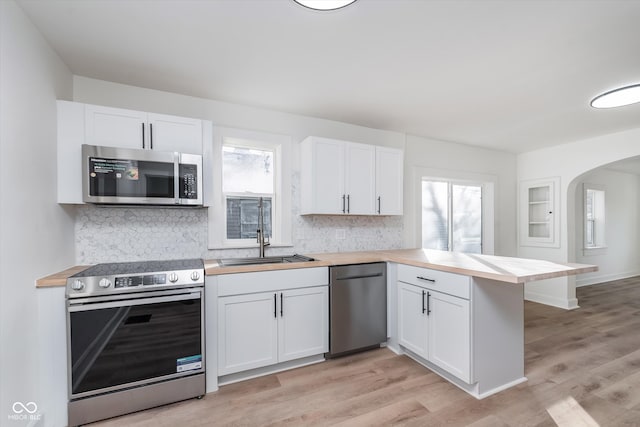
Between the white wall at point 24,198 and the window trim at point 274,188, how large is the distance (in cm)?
115

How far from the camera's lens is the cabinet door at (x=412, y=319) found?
8.20 feet

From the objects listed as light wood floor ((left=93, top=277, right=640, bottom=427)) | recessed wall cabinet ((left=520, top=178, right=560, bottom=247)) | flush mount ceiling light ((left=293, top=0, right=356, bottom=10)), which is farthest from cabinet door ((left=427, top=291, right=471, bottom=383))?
recessed wall cabinet ((left=520, top=178, right=560, bottom=247))

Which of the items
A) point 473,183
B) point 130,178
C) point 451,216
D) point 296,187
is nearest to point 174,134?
point 130,178

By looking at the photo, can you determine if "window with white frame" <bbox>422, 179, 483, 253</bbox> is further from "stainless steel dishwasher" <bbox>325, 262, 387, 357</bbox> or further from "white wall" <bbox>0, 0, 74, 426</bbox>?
"white wall" <bbox>0, 0, 74, 426</bbox>

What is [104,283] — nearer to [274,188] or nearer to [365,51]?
[274,188]

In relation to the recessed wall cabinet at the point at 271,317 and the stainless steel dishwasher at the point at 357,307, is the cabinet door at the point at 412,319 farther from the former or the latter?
the recessed wall cabinet at the point at 271,317

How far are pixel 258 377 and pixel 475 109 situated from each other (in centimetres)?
332

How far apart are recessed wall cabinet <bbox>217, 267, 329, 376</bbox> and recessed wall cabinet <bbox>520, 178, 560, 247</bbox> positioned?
13.4 feet

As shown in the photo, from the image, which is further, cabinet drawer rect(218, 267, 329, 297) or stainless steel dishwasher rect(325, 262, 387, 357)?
stainless steel dishwasher rect(325, 262, 387, 357)

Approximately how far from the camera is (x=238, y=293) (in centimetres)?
231

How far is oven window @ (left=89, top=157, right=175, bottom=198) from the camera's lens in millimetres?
2094

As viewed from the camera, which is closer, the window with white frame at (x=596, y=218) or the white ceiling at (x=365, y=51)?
the white ceiling at (x=365, y=51)

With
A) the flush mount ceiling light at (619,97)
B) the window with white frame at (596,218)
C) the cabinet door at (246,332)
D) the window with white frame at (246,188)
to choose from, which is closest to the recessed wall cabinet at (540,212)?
the flush mount ceiling light at (619,97)

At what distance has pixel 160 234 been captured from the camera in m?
2.62
